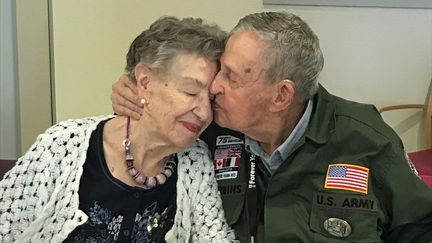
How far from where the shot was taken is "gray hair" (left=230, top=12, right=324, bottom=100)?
1.49 m

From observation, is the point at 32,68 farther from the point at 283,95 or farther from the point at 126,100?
the point at 283,95

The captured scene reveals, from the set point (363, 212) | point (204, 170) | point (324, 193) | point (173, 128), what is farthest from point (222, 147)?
point (363, 212)

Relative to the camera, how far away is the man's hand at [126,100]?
1587 millimetres

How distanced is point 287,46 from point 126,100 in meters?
0.47

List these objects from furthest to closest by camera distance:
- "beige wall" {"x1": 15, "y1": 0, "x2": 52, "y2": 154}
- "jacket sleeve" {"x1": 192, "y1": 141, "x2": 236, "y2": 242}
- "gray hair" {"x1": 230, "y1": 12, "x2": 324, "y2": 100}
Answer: "beige wall" {"x1": 15, "y1": 0, "x2": 52, "y2": 154}, "jacket sleeve" {"x1": 192, "y1": 141, "x2": 236, "y2": 242}, "gray hair" {"x1": 230, "y1": 12, "x2": 324, "y2": 100}

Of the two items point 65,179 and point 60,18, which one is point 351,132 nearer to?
point 65,179

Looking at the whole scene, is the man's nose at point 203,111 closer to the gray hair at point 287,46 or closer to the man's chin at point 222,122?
the man's chin at point 222,122

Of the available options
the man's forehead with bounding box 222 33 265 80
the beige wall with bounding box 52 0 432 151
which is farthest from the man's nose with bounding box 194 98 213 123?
the beige wall with bounding box 52 0 432 151

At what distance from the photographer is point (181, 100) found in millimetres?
1514

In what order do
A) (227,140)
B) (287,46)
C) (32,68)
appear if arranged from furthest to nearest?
(32,68)
(227,140)
(287,46)

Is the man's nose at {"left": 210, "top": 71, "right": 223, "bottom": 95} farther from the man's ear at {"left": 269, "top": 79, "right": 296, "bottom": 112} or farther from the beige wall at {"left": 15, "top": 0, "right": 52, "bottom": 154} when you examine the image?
the beige wall at {"left": 15, "top": 0, "right": 52, "bottom": 154}

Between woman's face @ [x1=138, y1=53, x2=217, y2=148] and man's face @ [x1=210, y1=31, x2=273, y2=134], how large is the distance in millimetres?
43

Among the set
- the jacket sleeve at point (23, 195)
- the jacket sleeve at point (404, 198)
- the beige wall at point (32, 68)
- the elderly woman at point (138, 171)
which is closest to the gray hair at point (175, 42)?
the elderly woman at point (138, 171)

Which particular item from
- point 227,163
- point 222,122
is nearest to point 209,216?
point 227,163
